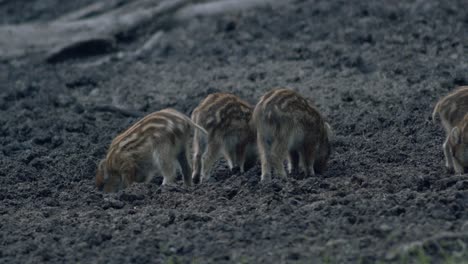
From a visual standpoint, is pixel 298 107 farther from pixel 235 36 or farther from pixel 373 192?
pixel 235 36

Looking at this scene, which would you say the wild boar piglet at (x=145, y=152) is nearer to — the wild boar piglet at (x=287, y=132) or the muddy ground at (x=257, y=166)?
the muddy ground at (x=257, y=166)

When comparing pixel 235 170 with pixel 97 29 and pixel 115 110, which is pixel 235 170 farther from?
pixel 97 29

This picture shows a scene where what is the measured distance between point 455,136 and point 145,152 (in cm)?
280

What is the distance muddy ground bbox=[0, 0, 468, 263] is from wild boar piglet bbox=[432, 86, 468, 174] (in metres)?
0.16

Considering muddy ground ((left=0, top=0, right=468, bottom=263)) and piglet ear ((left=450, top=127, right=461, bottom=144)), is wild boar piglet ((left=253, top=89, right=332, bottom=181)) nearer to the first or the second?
muddy ground ((left=0, top=0, right=468, bottom=263))

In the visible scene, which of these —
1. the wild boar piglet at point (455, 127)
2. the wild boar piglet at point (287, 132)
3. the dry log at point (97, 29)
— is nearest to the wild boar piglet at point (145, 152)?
the wild boar piglet at point (287, 132)

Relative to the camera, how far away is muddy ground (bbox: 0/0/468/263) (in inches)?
326

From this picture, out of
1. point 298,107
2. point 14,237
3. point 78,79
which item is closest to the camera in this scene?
point 14,237

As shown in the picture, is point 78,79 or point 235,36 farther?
point 235,36

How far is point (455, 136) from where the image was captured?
10.1m

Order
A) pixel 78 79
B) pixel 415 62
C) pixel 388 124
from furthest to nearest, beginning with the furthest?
pixel 78 79 < pixel 415 62 < pixel 388 124

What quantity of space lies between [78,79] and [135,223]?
22.7ft

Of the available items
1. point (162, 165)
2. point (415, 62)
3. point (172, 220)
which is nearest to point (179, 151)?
point (162, 165)

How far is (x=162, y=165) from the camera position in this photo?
10805 millimetres
